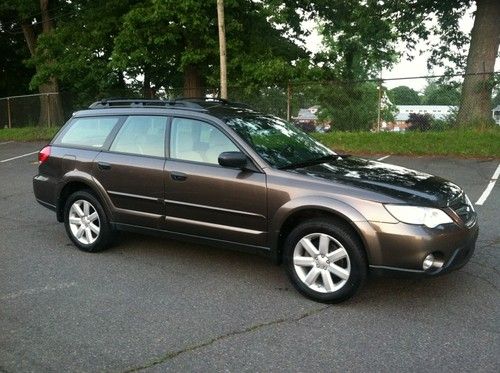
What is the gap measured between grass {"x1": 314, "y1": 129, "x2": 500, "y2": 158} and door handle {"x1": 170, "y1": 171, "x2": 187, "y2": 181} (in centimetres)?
1059

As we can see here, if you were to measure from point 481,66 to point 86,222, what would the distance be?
47.5 feet

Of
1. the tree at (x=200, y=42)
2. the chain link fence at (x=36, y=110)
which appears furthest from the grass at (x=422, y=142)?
the chain link fence at (x=36, y=110)

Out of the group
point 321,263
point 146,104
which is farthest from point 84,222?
point 321,263

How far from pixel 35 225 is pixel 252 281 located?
12.3ft

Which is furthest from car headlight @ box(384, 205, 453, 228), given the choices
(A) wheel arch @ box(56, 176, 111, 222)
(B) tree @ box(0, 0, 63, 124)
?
(B) tree @ box(0, 0, 63, 124)

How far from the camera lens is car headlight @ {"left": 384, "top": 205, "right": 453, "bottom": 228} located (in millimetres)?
3961

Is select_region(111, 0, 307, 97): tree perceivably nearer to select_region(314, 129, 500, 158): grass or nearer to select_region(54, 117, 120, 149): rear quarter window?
select_region(314, 129, 500, 158): grass

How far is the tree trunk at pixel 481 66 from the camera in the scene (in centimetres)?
1551

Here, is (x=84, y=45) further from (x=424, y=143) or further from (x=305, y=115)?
(x=424, y=143)

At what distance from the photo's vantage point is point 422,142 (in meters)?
14.5

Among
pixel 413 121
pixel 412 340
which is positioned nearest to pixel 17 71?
pixel 413 121

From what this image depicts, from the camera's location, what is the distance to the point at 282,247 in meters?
4.55

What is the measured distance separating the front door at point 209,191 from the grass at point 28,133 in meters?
18.4

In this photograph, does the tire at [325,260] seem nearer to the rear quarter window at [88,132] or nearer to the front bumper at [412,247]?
the front bumper at [412,247]
